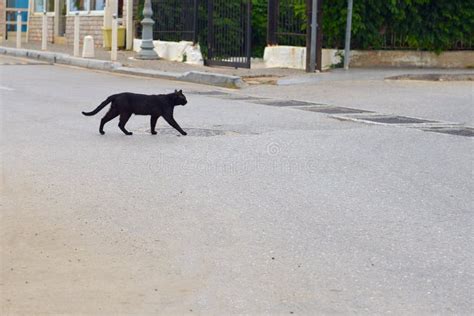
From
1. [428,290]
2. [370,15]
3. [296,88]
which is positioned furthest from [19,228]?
[370,15]

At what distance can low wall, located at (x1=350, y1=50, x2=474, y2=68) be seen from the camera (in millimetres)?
20484

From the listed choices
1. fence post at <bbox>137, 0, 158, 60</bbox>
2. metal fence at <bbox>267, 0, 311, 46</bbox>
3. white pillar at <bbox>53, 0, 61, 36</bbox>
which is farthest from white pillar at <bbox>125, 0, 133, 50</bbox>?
metal fence at <bbox>267, 0, 311, 46</bbox>

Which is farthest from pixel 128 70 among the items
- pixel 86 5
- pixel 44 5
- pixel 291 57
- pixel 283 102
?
pixel 44 5

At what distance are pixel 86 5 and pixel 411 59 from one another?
1506 cm

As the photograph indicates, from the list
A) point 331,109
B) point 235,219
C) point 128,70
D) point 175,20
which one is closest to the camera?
point 235,219

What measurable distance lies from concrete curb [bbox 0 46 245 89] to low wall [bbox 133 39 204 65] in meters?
1.88

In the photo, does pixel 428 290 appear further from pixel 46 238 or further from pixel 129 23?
pixel 129 23

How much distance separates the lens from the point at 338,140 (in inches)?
429

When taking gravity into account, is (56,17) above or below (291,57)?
above

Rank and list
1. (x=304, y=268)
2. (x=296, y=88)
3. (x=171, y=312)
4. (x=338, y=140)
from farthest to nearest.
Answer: (x=296, y=88) < (x=338, y=140) < (x=304, y=268) < (x=171, y=312)

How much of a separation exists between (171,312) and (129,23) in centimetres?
2459

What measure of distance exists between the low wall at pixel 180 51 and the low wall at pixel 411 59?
13.8 ft

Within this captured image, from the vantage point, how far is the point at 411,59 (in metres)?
20.6

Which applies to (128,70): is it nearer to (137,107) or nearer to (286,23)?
(286,23)
